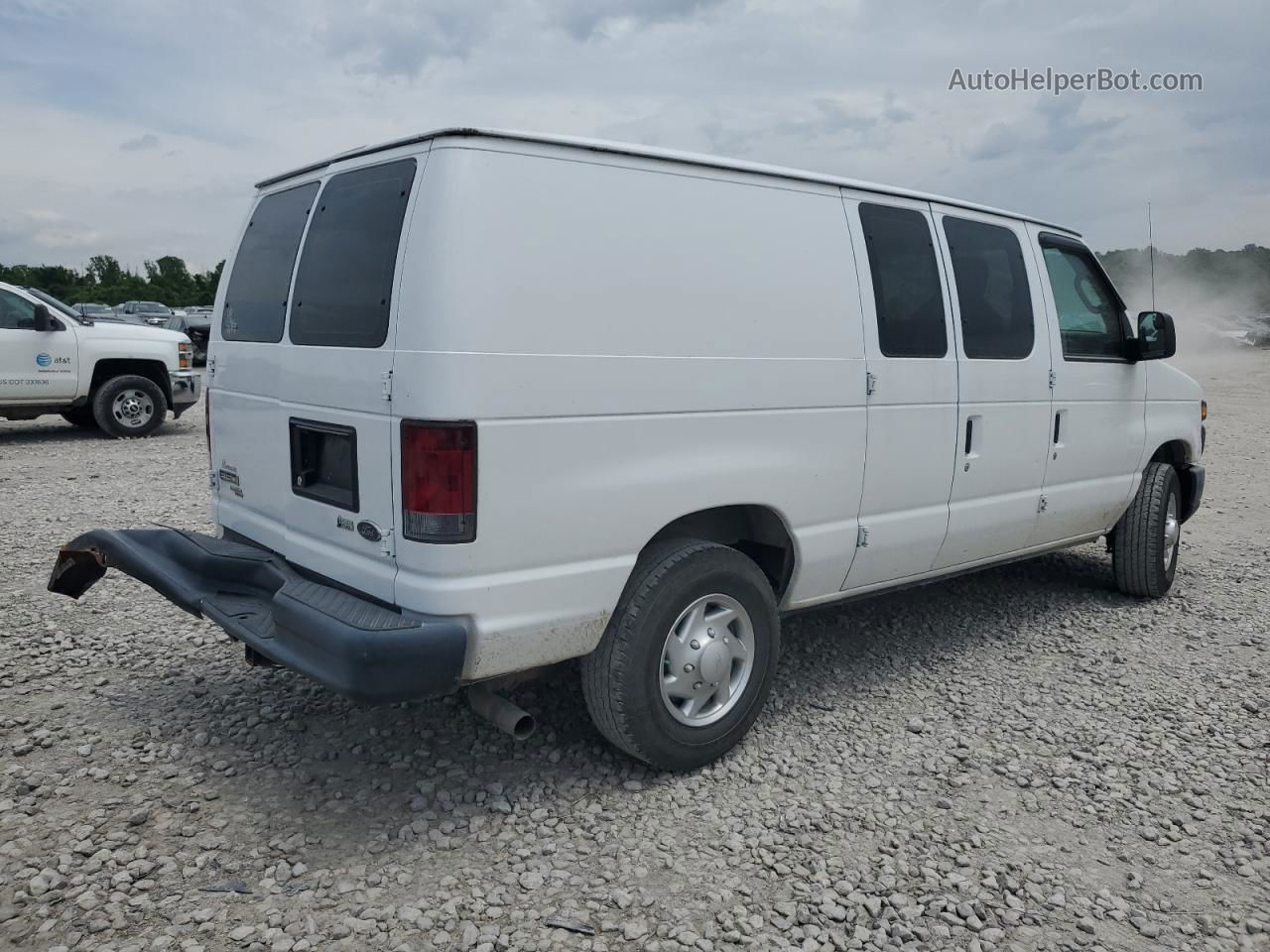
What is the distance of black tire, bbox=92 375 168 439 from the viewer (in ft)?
39.1

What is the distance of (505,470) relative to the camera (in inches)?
118

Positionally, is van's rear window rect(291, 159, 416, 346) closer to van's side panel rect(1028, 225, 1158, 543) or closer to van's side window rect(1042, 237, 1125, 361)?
van's side panel rect(1028, 225, 1158, 543)

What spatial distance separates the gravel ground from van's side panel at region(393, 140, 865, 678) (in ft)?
2.27

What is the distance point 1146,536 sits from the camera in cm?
573

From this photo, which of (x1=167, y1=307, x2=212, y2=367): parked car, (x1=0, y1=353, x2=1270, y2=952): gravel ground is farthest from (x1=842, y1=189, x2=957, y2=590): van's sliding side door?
(x1=167, y1=307, x2=212, y2=367): parked car

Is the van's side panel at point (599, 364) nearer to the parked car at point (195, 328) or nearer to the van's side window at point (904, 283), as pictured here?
the van's side window at point (904, 283)

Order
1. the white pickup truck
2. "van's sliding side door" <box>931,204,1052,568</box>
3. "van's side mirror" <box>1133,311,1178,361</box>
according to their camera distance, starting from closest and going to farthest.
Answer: "van's sliding side door" <box>931,204,1052,568</box> → "van's side mirror" <box>1133,311,1178,361</box> → the white pickup truck

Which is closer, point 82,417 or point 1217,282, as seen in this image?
point 82,417

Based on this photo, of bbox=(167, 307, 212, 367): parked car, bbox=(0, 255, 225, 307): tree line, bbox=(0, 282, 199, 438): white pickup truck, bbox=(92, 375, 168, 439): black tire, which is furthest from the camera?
bbox=(0, 255, 225, 307): tree line

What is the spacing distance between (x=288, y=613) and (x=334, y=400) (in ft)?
2.35

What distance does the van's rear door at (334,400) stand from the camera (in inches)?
123

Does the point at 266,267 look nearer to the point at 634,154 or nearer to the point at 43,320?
the point at 634,154

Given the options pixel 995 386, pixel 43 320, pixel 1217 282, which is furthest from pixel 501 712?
pixel 1217 282

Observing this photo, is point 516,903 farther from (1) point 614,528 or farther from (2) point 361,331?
(2) point 361,331
